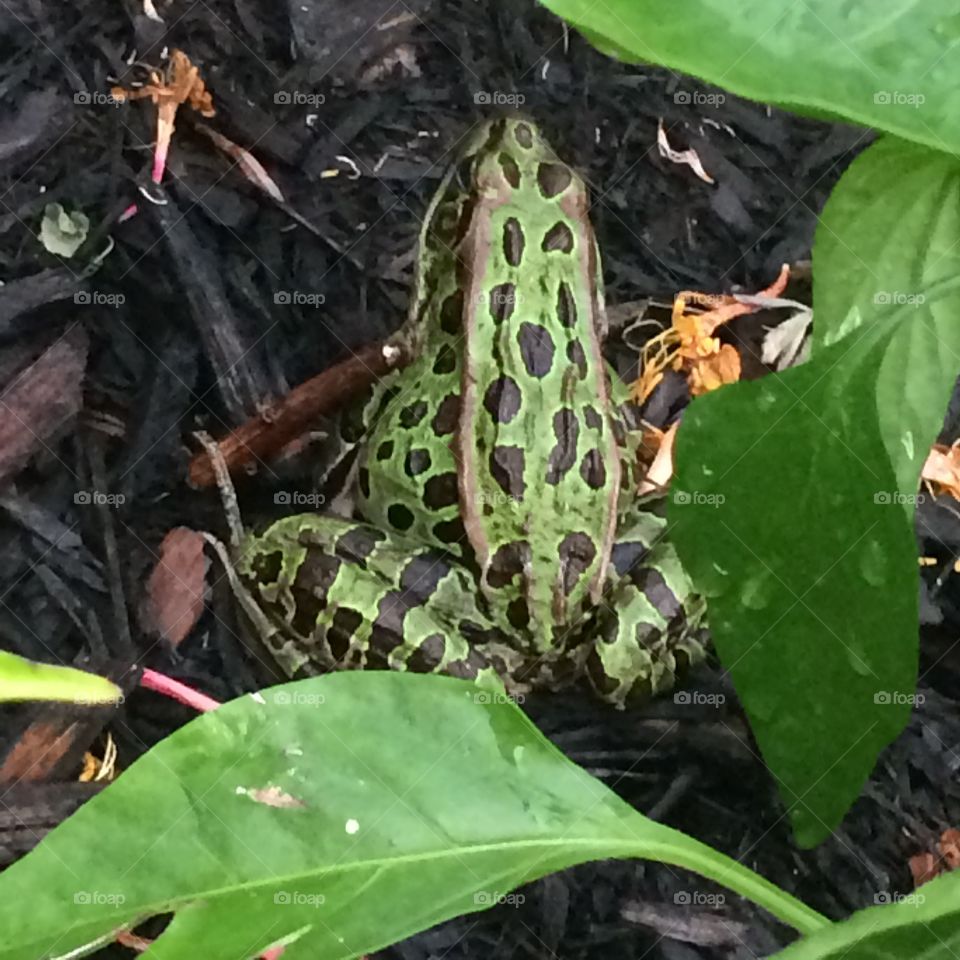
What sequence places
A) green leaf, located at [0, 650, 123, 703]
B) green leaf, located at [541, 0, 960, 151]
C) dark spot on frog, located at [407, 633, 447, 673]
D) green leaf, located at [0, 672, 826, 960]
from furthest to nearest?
1. dark spot on frog, located at [407, 633, 447, 673]
2. green leaf, located at [0, 650, 123, 703]
3. green leaf, located at [0, 672, 826, 960]
4. green leaf, located at [541, 0, 960, 151]

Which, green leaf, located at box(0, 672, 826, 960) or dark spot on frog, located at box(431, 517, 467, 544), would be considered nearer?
green leaf, located at box(0, 672, 826, 960)

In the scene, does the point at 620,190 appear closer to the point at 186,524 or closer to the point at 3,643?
the point at 186,524

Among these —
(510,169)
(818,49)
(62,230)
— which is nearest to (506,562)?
(510,169)

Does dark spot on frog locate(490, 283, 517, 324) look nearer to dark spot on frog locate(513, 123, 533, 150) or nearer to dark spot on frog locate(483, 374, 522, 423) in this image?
dark spot on frog locate(483, 374, 522, 423)

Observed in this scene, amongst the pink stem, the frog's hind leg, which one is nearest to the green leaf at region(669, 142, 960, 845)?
the frog's hind leg

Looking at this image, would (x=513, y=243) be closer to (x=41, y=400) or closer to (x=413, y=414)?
(x=413, y=414)

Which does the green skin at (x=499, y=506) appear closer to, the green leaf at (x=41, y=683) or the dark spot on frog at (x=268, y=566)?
the dark spot on frog at (x=268, y=566)

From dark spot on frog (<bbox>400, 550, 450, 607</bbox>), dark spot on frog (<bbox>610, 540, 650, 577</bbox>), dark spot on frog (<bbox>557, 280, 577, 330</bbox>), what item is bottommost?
dark spot on frog (<bbox>610, 540, 650, 577</bbox>)

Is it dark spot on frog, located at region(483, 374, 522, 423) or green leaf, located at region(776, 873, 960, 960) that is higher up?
green leaf, located at region(776, 873, 960, 960)
